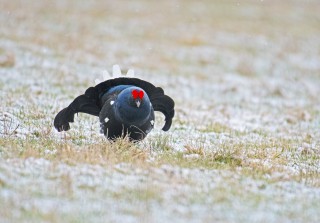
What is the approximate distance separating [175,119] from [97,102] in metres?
3.62

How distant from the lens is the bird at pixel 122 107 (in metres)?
7.38

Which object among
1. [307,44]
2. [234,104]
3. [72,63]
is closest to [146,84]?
[234,104]

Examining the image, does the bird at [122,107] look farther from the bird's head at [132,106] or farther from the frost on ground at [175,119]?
the frost on ground at [175,119]

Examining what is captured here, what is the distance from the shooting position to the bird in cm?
738

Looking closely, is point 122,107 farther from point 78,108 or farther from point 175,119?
point 175,119

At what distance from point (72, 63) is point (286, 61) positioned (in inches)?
354

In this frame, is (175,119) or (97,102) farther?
(175,119)

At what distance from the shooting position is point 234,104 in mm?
Result: 15211

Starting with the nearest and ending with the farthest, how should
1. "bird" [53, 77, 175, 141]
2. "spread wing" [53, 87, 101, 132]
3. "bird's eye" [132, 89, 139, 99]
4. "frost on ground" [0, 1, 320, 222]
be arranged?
"frost on ground" [0, 1, 320, 222] < "bird's eye" [132, 89, 139, 99] < "bird" [53, 77, 175, 141] < "spread wing" [53, 87, 101, 132]

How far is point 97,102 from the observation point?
27.2 ft

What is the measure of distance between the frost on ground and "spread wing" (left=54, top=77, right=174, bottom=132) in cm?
33

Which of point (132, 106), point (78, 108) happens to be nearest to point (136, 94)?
point (132, 106)

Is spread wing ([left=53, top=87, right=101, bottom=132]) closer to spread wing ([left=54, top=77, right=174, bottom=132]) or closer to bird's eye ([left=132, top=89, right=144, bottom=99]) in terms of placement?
spread wing ([left=54, top=77, right=174, bottom=132])

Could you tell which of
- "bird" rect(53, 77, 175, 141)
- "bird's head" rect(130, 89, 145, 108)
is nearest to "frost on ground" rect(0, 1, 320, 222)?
"bird" rect(53, 77, 175, 141)
